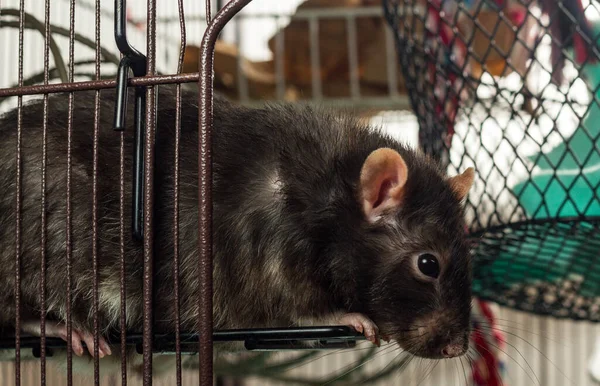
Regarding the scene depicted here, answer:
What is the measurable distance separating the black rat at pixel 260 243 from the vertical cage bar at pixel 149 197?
15 centimetres

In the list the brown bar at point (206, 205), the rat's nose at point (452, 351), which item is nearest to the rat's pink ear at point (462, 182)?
the rat's nose at point (452, 351)

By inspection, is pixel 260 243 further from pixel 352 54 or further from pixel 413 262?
pixel 352 54

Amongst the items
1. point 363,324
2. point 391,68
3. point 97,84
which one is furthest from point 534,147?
point 97,84

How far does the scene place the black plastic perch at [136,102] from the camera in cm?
90

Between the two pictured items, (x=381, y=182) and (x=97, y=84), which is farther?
(x=381, y=182)

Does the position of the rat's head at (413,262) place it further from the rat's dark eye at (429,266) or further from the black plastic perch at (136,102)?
the black plastic perch at (136,102)

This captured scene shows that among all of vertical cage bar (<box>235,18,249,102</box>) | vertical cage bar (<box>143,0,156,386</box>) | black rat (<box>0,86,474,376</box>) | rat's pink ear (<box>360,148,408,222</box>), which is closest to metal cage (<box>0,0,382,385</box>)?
vertical cage bar (<box>143,0,156,386</box>)

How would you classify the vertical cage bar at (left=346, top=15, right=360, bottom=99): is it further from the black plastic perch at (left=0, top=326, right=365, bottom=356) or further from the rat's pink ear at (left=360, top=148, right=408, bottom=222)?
the black plastic perch at (left=0, top=326, right=365, bottom=356)

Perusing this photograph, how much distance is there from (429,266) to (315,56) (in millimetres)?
1177

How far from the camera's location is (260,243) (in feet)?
3.60

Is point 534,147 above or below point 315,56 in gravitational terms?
below

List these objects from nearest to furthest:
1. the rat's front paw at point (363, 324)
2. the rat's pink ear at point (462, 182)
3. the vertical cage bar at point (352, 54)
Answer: the rat's front paw at point (363, 324), the rat's pink ear at point (462, 182), the vertical cage bar at point (352, 54)

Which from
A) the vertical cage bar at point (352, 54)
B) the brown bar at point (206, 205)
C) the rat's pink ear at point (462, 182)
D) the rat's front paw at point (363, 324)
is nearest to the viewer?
the brown bar at point (206, 205)

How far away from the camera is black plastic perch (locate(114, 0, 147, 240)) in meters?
0.90
